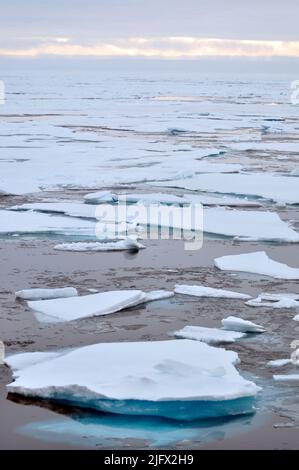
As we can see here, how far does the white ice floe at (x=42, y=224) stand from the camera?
8469 millimetres

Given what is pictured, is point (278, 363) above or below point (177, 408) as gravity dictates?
above

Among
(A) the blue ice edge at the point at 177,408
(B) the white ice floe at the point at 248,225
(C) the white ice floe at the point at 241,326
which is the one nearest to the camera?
(A) the blue ice edge at the point at 177,408

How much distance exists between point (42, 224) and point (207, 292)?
9.45 ft

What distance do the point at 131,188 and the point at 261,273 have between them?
4998mm

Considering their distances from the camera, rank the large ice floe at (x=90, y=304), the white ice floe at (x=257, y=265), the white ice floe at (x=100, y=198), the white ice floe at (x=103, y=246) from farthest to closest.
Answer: the white ice floe at (x=100, y=198) → the white ice floe at (x=103, y=246) → the white ice floe at (x=257, y=265) → the large ice floe at (x=90, y=304)

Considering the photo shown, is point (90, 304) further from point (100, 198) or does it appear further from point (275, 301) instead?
point (100, 198)

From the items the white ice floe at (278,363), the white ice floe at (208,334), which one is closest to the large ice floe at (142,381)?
the white ice floe at (278,363)

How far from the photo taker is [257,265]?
718 cm

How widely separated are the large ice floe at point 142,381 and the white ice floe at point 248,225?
369 centimetres

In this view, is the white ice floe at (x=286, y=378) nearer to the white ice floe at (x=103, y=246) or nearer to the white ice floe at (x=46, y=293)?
the white ice floe at (x=46, y=293)

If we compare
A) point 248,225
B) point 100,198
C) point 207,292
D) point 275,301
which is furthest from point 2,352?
point 100,198

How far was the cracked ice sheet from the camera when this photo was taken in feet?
36.2

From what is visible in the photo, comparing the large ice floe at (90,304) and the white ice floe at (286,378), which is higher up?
the large ice floe at (90,304)
